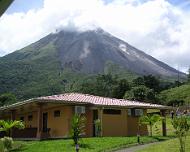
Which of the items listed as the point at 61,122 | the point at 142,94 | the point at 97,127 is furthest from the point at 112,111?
the point at 142,94

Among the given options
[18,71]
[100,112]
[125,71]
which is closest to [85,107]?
[100,112]

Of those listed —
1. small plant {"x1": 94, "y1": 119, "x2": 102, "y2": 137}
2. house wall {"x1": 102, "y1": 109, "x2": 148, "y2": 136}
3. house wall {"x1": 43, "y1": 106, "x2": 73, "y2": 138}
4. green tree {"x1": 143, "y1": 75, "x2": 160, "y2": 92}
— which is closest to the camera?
house wall {"x1": 43, "y1": 106, "x2": 73, "y2": 138}

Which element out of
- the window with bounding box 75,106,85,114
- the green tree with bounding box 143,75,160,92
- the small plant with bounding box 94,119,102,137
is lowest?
the small plant with bounding box 94,119,102,137

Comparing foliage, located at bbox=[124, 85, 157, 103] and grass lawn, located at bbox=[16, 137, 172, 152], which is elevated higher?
foliage, located at bbox=[124, 85, 157, 103]

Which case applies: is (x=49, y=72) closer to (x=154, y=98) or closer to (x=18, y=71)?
(x=18, y=71)

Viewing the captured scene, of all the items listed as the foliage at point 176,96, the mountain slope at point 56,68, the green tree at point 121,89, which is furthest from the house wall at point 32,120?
the mountain slope at point 56,68

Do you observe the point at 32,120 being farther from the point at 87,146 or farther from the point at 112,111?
the point at 87,146

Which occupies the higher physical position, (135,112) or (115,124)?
(135,112)

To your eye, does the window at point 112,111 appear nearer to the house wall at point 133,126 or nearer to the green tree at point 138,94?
the house wall at point 133,126

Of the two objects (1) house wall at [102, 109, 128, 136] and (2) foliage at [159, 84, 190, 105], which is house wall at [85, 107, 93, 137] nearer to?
(1) house wall at [102, 109, 128, 136]

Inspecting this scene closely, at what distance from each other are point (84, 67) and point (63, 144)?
156 m

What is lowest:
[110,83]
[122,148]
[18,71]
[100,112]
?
[122,148]

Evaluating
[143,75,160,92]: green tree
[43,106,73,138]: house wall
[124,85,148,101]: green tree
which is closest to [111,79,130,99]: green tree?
[124,85,148,101]: green tree

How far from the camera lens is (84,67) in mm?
178750
